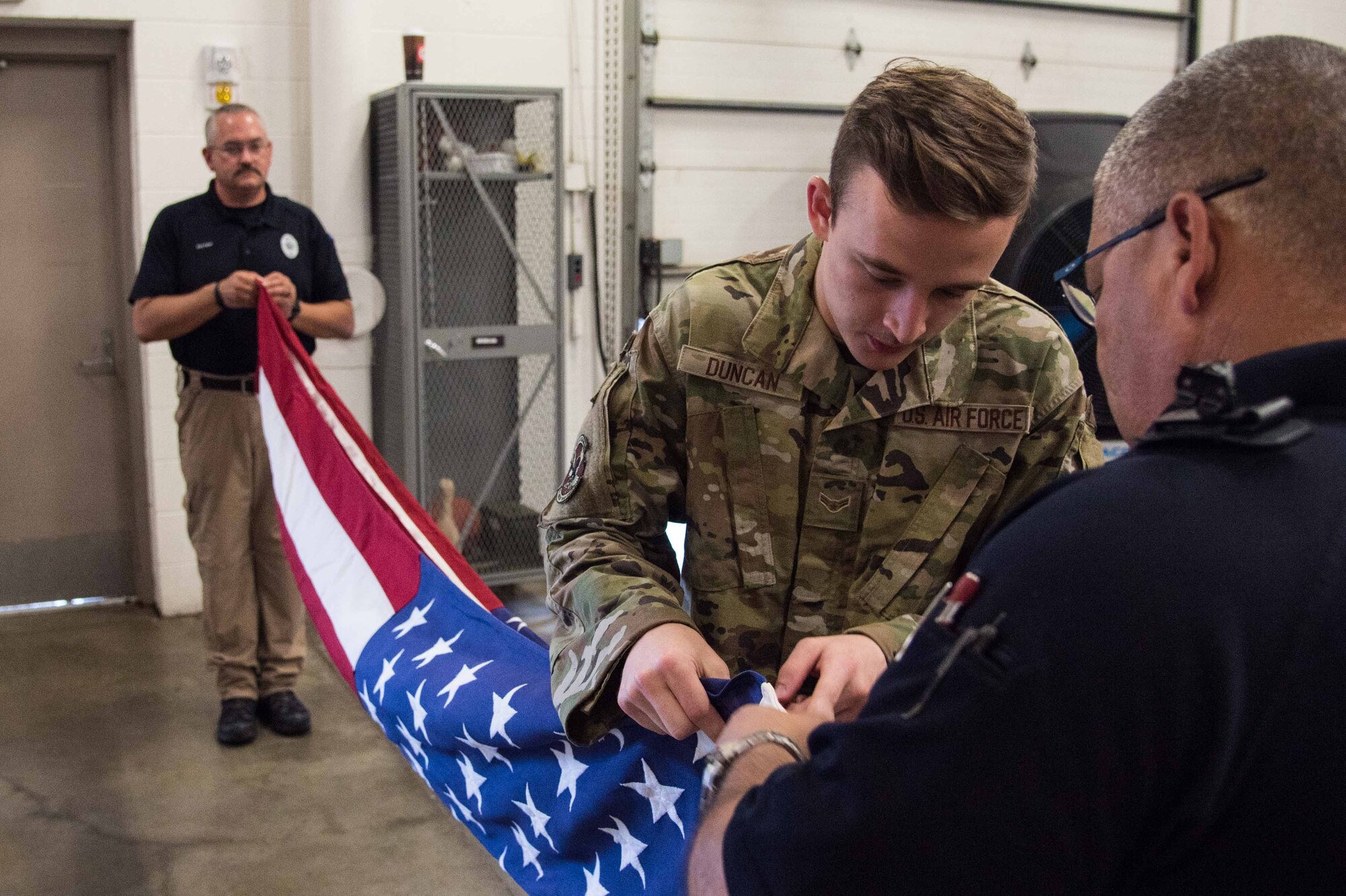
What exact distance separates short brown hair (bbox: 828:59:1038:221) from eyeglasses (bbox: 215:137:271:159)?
9.18 ft

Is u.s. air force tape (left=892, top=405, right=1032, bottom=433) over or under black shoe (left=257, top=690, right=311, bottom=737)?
over

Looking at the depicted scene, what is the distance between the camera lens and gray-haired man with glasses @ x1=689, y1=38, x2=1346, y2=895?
651 mm

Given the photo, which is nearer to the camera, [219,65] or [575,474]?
[575,474]

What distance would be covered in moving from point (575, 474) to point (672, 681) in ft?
1.21

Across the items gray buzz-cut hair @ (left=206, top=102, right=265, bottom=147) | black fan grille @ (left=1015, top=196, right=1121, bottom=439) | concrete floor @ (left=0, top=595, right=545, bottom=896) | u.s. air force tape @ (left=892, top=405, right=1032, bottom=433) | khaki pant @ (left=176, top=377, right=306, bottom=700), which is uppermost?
gray buzz-cut hair @ (left=206, top=102, right=265, bottom=147)

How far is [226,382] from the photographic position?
3607 millimetres

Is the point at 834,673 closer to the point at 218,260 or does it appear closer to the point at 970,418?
the point at 970,418

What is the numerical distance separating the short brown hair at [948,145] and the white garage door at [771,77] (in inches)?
162

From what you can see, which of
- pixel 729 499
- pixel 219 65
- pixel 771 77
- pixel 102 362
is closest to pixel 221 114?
pixel 219 65

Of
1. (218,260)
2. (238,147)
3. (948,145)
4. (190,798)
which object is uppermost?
(238,147)

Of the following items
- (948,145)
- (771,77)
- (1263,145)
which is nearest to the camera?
(1263,145)

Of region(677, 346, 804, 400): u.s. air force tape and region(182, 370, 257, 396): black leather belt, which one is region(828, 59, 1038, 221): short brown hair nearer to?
region(677, 346, 804, 400): u.s. air force tape

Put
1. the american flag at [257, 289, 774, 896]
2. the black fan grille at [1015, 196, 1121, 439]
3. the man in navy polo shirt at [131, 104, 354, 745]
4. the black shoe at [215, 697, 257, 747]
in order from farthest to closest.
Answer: the black fan grille at [1015, 196, 1121, 439] < the black shoe at [215, 697, 257, 747] < the man in navy polo shirt at [131, 104, 354, 745] < the american flag at [257, 289, 774, 896]

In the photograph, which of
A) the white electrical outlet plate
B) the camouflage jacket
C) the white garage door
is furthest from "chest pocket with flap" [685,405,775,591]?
the white garage door
